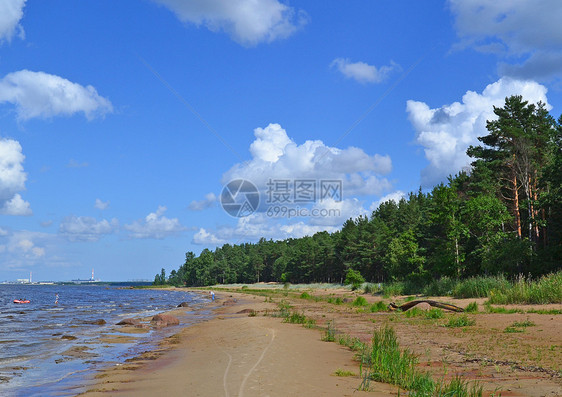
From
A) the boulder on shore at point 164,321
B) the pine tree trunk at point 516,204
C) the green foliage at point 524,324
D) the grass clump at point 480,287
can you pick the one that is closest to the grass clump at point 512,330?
the green foliage at point 524,324

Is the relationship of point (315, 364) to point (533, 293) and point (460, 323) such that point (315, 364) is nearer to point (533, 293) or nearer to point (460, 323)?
point (460, 323)

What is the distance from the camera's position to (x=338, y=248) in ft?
360

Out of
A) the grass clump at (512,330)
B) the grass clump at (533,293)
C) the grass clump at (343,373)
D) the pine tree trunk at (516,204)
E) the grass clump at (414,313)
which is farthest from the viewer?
the pine tree trunk at (516,204)

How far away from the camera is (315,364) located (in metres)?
12.8

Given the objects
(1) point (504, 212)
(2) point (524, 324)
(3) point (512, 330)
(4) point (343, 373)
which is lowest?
(4) point (343, 373)

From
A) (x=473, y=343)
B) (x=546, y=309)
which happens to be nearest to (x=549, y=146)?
(x=546, y=309)

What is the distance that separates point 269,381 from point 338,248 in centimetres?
10079

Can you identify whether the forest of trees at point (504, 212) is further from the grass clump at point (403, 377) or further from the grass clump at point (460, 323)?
the grass clump at point (403, 377)

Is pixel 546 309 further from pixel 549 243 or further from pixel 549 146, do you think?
pixel 549 146

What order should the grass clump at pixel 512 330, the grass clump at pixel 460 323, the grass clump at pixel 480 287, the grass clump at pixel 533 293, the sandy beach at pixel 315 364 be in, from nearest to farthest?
the sandy beach at pixel 315 364, the grass clump at pixel 512 330, the grass clump at pixel 460 323, the grass clump at pixel 533 293, the grass clump at pixel 480 287

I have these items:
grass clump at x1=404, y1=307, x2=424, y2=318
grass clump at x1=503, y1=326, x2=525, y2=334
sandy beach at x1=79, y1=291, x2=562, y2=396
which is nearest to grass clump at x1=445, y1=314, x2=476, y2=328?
sandy beach at x1=79, y1=291, x2=562, y2=396

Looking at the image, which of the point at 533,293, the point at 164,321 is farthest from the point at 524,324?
the point at 164,321

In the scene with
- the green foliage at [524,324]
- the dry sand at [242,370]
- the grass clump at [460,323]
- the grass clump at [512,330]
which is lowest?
the dry sand at [242,370]

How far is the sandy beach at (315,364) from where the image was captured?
9798 millimetres
